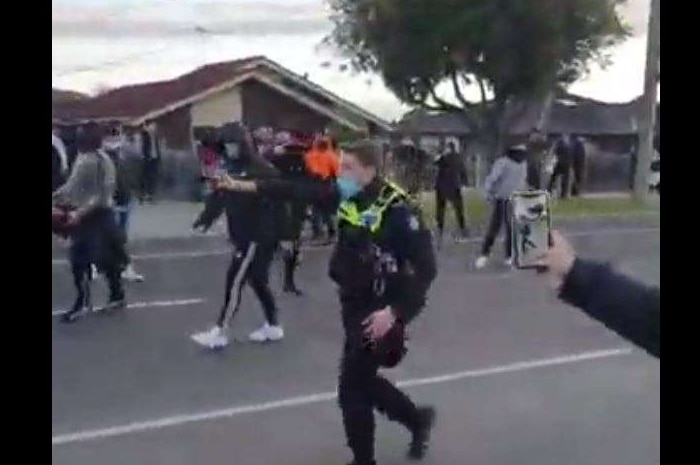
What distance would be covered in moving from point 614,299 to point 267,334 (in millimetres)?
662

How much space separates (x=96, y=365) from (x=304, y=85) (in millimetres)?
639

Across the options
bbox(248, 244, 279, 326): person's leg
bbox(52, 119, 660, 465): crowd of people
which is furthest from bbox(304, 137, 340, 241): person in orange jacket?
bbox(248, 244, 279, 326): person's leg

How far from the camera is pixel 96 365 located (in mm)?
2316

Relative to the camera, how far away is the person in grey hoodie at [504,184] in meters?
2.41

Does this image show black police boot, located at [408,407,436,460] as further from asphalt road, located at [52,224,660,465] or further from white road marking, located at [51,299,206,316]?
white road marking, located at [51,299,206,316]

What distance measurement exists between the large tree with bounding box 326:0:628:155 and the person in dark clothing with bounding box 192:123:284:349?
263 mm

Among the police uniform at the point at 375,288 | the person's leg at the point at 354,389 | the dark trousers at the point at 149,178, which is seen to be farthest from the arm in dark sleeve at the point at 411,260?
the dark trousers at the point at 149,178

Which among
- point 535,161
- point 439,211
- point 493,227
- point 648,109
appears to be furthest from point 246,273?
point 648,109

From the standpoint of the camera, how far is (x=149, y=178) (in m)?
2.33

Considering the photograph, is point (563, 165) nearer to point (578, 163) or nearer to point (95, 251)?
point (578, 163)

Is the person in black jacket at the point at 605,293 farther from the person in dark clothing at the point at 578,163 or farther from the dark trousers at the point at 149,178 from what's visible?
the dark trousers at the point at 149,178

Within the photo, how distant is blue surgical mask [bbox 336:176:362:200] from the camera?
234cm
